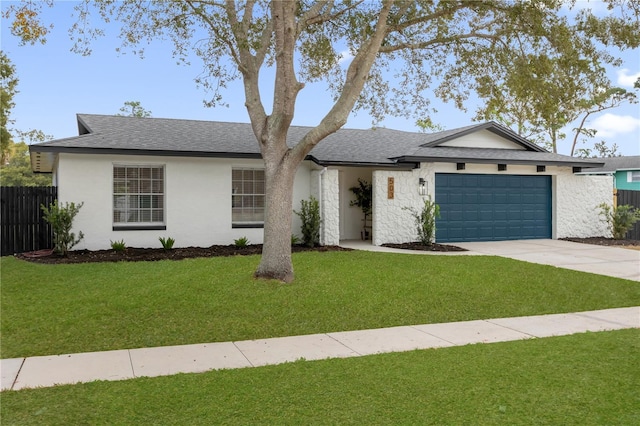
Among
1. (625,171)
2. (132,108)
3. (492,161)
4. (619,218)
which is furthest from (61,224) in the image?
(625,171)

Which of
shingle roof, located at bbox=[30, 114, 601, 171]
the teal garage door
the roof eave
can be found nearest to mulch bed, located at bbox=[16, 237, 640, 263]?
the teal garage door

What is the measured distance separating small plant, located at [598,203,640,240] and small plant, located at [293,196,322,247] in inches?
440

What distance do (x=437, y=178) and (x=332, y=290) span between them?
9008 millimetres

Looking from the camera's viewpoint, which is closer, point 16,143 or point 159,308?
point 159,308

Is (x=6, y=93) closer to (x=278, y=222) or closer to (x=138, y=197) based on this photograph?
(x=138, y=197)

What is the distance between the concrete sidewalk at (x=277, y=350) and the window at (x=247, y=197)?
29.9 feet

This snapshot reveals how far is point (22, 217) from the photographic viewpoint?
1426cm

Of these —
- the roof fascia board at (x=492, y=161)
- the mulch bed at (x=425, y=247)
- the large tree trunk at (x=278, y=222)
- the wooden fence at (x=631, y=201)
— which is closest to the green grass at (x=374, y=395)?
the large tree trunk at (x=278, y=222)

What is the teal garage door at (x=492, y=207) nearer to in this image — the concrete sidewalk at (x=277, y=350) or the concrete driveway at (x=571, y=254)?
the concrete driveway at (x=571, y=254)

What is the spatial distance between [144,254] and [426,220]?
8.31m

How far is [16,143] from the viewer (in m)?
47.4

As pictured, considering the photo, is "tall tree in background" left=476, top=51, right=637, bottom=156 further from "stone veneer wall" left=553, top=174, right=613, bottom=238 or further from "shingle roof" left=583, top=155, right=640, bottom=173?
"shingle roof" left=583, top=155, right=640, bottom=173

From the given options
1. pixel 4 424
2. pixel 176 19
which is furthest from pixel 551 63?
pixel 4 424

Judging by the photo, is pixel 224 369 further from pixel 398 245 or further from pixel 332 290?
pixel 398 245
